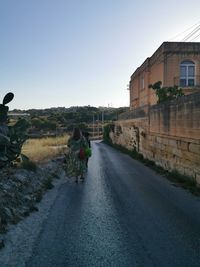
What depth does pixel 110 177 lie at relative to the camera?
14156mm

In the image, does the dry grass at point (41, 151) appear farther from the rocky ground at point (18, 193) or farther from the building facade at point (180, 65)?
the building facade at point (180, 65)

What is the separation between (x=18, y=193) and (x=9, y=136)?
4.65 ft

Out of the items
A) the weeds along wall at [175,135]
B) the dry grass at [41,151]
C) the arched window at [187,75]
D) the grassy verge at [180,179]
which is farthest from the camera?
the arched window at [187,75]

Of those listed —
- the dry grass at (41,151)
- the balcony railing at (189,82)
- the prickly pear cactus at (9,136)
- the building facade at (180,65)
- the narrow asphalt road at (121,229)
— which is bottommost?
the dry grass at (41,151)

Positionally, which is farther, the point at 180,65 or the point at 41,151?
the point at 180,65

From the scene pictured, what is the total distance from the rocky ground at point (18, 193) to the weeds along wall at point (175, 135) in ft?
15.5

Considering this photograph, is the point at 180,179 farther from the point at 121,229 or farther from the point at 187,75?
the point at 187,75

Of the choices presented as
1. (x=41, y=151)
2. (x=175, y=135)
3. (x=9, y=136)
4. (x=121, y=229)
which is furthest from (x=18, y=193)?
(x=41, y=151)

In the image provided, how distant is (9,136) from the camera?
8.75 metres

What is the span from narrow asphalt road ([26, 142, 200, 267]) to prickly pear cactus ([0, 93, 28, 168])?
1566 mm

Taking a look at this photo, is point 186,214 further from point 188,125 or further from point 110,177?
point 110,177

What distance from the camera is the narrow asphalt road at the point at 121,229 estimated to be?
525cm

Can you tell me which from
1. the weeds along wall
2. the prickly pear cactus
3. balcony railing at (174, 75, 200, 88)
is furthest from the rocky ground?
balcony railing at (174, 75, 200, 88)

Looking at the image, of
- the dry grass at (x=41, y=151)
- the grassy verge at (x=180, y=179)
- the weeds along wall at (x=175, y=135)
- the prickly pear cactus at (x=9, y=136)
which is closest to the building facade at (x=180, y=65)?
the dry grass at (x=41, y=151)
